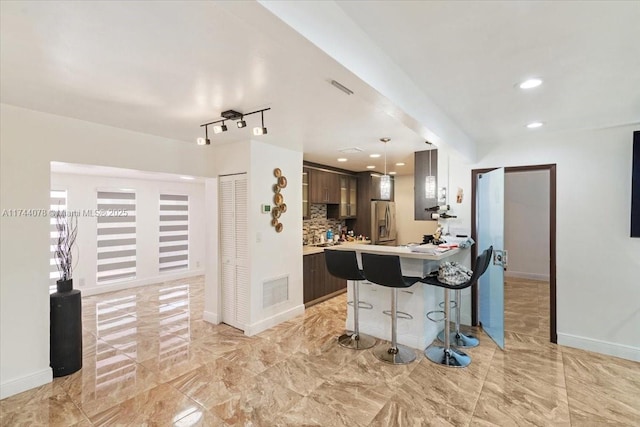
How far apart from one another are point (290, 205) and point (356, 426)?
2993mm

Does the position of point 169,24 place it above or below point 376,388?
above

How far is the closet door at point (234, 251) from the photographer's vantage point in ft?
13.4

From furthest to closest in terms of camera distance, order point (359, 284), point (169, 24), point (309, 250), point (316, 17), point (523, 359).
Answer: point (309, 250)
point (359, 284)
point (523, 359)
point (169, 24)
point (316, 17)

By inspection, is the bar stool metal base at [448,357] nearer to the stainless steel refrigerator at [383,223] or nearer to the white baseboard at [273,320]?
the white baseboard at [273,320]

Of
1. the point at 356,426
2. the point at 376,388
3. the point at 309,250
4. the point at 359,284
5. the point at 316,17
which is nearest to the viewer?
the point at 316,17

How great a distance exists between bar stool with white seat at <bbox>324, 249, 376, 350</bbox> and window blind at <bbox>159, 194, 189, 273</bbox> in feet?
16.6

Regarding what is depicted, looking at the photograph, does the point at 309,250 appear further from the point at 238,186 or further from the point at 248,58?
the point at 248,58

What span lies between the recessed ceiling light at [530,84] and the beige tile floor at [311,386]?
2.50 meters

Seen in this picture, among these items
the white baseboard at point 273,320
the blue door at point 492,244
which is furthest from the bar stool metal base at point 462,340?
the white baseboard at point 273,320

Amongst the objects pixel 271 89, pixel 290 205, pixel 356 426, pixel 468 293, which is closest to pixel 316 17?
pixel 271 89

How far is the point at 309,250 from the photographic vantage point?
207 inches

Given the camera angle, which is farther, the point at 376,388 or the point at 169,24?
the point at 376,388

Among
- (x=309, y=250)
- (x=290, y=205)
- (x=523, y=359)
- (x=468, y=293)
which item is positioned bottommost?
(x=523, y=359)

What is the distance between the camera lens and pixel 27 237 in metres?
2.75
